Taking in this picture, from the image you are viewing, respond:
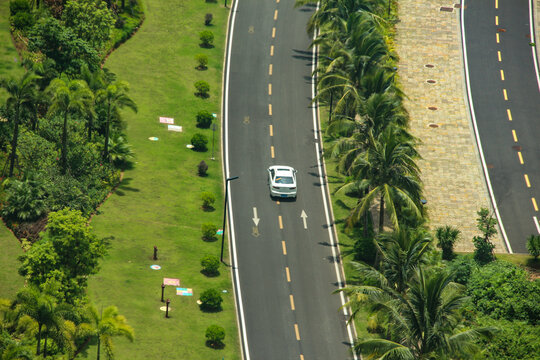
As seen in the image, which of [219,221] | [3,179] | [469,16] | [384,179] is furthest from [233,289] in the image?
[469,16]

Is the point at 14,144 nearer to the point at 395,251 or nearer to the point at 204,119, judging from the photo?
the point at 204,119

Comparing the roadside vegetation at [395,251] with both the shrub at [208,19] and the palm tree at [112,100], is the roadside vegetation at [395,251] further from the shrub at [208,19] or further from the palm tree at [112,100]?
the palm tree at [112,100]

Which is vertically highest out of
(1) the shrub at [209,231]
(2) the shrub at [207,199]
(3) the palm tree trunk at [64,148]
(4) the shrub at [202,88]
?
(4) the shrub at [202,88]

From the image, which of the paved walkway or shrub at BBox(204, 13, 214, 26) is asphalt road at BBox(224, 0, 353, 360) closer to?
shrub at BBox(204, 13, 214, 26)

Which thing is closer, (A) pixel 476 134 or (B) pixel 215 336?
(B) pixel 215 336

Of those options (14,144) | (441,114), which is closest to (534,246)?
(441,114)

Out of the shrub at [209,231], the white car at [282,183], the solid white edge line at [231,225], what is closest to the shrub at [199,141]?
the solid white edge line at [231,225]
